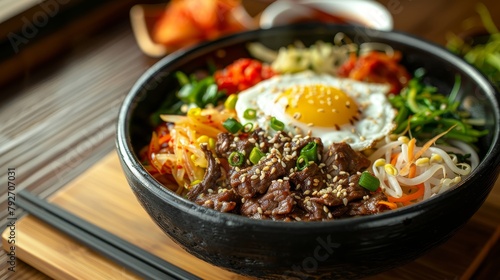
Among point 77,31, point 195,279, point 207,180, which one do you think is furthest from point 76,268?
point 77,31

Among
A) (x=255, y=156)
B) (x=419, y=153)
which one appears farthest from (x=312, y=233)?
(x=419, y=153)

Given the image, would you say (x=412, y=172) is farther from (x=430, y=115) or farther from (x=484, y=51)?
(x=484, y=51)

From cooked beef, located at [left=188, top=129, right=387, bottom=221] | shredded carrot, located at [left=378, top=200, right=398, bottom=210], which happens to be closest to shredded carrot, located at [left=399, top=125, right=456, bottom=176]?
cooked beef, located at [left=188, top=129, right=387, bottom=221]

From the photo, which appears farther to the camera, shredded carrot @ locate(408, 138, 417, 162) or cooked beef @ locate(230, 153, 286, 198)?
shredded carrot @ locate(408, 138, 417, 162)

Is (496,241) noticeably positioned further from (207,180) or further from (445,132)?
(207,180)

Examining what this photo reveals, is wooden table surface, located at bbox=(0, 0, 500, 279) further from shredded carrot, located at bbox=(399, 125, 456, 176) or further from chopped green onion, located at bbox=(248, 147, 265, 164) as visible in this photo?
chopped green onion, located at bbox=(248, 147, 265, 164)

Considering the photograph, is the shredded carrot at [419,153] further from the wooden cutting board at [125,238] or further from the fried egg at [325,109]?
the wooden cutting board at [125,238]

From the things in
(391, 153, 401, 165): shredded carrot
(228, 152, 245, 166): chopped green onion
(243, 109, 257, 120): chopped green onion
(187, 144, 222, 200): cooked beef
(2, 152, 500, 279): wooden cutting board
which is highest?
(243, 109, 257, 120): chopped green onion
